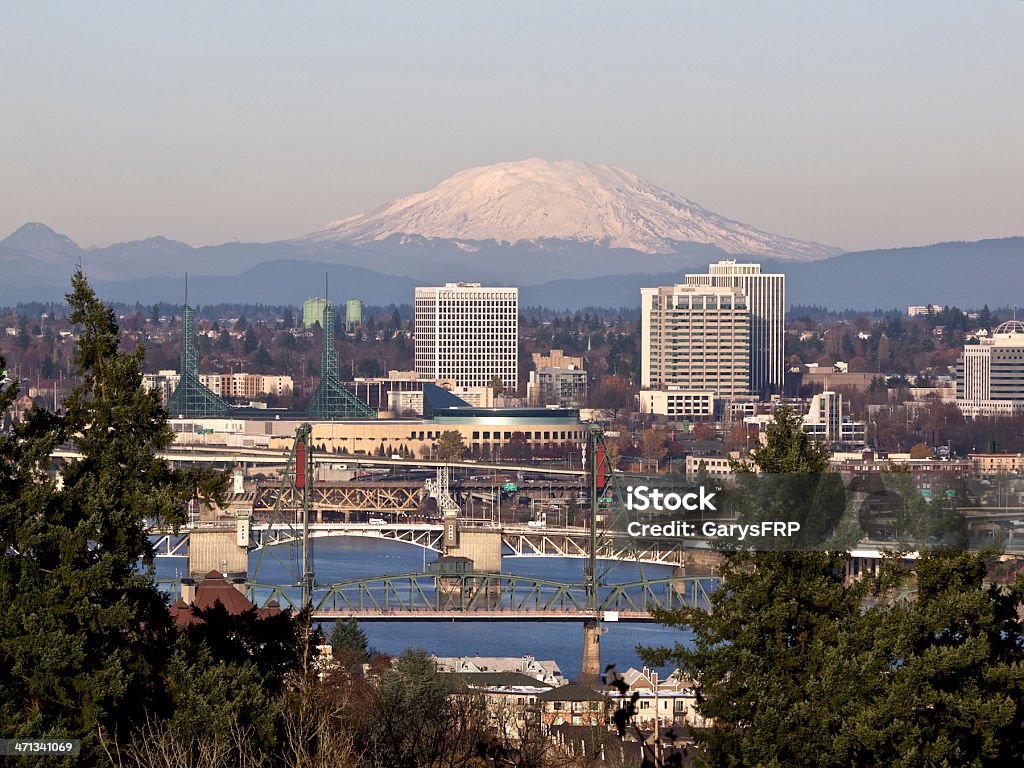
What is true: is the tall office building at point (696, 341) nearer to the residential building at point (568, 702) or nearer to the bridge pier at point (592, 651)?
the bridge pier at point (592, 651)

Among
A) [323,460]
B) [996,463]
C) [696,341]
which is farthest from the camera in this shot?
[696,341]

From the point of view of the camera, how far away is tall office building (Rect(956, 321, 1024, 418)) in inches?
1715

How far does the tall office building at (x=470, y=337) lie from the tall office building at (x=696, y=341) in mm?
5013

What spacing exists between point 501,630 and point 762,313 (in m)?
36.6

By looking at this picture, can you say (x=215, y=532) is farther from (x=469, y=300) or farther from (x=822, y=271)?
(x=822, y=271)

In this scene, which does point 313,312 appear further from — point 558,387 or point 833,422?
point 833,422

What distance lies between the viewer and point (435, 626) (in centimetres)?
1789

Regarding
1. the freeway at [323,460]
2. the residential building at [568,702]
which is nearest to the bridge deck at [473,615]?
the residential building at [568,702]

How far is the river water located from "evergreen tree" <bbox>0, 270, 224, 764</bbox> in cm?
612

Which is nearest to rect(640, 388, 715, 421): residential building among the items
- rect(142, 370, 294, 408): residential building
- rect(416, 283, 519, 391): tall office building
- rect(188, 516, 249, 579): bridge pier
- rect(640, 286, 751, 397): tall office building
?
rect(640, 286, 751, 397): tall office building

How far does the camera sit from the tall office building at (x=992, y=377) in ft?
143

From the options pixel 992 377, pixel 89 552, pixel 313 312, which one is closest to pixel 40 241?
pixel 313 312

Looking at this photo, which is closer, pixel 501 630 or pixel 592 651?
pixel 592 651

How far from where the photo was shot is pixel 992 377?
44375 mm
